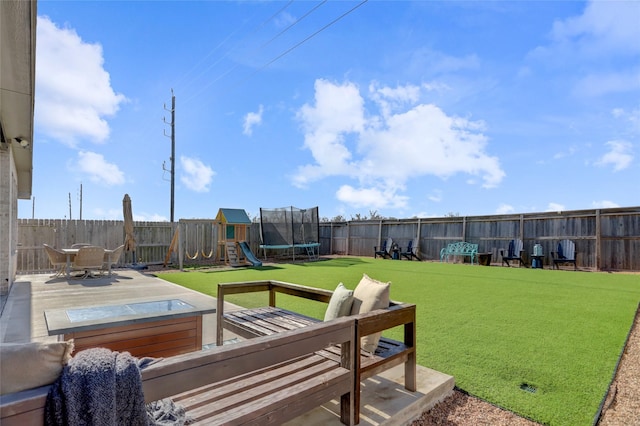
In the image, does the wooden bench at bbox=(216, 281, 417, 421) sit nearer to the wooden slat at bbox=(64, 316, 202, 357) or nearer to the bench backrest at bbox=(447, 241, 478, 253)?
the wooden slat at bbox=(64, 316, 202, 357)

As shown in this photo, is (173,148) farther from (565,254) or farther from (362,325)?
(565,254)

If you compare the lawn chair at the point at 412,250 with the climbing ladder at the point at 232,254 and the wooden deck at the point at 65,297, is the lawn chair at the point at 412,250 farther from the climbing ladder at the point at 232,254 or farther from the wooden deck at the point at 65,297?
the wooden deck at the point at 65,297

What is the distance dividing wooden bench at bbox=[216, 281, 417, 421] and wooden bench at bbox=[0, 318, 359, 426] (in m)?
0.11

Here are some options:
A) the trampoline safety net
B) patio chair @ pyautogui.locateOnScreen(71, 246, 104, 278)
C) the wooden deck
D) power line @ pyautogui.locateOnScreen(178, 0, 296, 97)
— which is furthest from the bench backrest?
patio chair @ pyautogui.locateOnScreen(71, 246, 104, 278)

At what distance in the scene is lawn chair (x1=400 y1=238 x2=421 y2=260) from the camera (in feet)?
46.6

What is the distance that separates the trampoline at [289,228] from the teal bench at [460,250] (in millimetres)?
5398

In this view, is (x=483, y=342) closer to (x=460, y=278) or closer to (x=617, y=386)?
(x=617, y=386)

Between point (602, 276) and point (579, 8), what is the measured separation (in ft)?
21.9

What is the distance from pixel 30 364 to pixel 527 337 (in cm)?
416

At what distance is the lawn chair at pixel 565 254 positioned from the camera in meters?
10.4

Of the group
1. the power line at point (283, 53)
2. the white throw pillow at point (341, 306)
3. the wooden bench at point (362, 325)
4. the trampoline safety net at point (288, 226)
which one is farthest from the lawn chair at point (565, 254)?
the white throw pillow at point (341, 306)

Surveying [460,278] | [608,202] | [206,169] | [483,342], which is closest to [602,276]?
[608,202]

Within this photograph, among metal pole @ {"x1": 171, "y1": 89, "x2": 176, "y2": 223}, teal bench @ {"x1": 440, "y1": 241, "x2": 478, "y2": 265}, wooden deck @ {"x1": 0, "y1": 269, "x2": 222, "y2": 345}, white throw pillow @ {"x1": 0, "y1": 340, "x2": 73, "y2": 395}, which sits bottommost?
wooden deck @ {"x1": 0, "y1": 269, "x2": 222, "y2": 345}

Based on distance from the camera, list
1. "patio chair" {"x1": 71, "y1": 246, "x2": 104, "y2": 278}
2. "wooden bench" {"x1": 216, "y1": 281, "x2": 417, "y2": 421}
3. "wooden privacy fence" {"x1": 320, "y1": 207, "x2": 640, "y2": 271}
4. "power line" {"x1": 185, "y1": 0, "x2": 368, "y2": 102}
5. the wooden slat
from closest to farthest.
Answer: "wooden bench" {"x1": 216, "y1": 281, "x2": 417, "y2": 421}
the wooden slat
"power line" {"x1": 185, "y1": 0, "x2": 368, "y2": 102}
"patio chair" {"x1": 71, "y1": 246, "x2": 104, "y2": 278}
"wooden privacy fence" {"x1": 320, "y1": 207, "x2": 640, "y2": 271}
